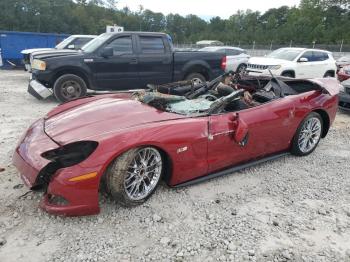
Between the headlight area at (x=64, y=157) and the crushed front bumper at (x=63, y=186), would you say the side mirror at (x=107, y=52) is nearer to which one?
the crushed front bumper at (x=63, y=186)

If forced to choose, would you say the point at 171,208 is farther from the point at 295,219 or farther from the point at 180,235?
the point at 295,219

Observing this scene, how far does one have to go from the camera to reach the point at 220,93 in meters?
4.64

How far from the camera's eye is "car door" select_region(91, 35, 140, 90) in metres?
8.40

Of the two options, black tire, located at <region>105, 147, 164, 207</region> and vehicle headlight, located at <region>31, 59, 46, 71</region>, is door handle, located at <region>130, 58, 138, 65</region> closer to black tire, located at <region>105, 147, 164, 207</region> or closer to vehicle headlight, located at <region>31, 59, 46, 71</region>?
vehicle headlight, located at <region>31, 59, 46, 71</region>

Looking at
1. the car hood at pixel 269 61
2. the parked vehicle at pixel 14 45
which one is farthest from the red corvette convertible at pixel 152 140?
the parked vehicle at pixel 14 45

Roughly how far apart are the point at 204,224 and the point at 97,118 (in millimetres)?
1503

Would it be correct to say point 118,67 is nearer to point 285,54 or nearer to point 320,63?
point 285,54

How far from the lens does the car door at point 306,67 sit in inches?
481

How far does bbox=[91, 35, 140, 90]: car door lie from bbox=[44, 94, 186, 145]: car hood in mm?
4310

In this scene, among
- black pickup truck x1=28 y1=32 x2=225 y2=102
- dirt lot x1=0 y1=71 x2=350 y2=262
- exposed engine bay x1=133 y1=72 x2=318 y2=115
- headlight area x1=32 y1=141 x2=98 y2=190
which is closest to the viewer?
dirt lot x1=0 y1=71 x2=350 y2=262

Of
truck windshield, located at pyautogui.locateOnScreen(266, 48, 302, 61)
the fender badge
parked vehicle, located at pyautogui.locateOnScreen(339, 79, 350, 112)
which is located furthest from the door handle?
truck windshield, located at pyautogui.locateOnScreen(266, 48, 302, 61)

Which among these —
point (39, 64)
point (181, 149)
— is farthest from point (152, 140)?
point (39, 64)

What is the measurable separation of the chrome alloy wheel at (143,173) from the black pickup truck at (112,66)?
5.28 metres

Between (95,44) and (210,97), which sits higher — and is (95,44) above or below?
above
